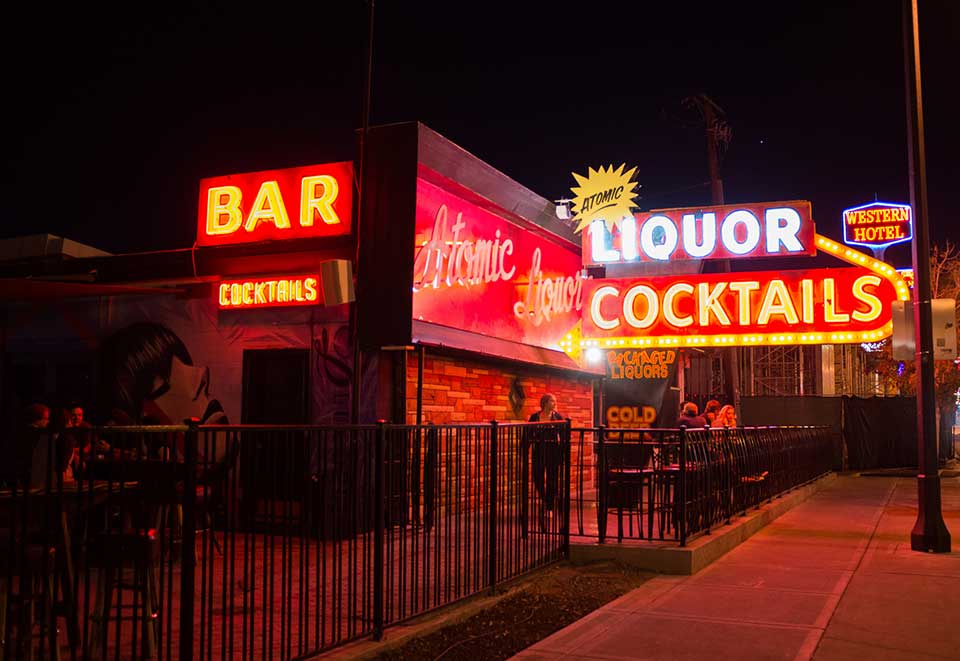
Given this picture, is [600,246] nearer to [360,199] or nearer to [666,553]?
[360,199]

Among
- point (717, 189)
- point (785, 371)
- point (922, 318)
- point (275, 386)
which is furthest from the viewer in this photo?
point (785, 371)

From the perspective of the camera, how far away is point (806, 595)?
27.6 ft

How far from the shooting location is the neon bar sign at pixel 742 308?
1664cm

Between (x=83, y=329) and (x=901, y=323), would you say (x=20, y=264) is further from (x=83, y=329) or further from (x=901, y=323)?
(x=901, y=323)

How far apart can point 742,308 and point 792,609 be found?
33.6ft

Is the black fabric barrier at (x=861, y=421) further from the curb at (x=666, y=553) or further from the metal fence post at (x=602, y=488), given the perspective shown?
the metal fence post at (x=602, y=488)

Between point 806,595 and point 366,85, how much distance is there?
7.96m

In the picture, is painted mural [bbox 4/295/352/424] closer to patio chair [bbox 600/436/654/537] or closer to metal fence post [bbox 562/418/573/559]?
metal fence post [bbox 562/418/573/559]

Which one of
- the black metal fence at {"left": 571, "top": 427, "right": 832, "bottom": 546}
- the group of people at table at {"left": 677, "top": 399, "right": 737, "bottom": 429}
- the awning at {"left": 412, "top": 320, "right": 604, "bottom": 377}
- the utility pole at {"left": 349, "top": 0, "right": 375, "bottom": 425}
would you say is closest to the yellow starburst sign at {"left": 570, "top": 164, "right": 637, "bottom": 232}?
the awning at {"left": 412, "top": 320, "right": 604, "bottom": 377}

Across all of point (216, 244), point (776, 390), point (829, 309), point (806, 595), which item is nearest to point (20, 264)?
point (216, 244)

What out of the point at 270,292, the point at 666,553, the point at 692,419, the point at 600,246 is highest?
the point at 600,246

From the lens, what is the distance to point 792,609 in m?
7.82

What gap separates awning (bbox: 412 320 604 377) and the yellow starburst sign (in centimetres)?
253

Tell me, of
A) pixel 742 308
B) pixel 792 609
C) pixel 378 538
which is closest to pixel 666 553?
pixel 792 609
